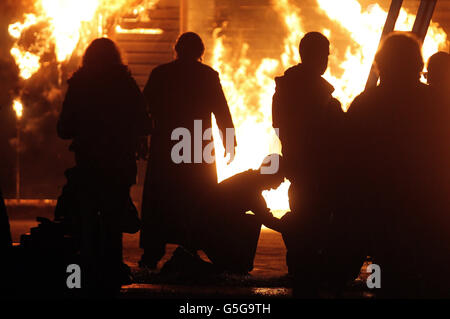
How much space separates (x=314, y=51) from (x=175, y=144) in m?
1.41

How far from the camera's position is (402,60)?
174 inches

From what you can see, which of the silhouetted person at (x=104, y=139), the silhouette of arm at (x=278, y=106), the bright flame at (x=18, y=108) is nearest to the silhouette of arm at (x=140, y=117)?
the silhouetted person at (x=104, y=139)

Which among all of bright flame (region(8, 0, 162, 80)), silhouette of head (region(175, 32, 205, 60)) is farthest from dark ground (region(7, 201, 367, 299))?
bright flame (region(8, 0, 162, 80))

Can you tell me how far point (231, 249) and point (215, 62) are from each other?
736 cm

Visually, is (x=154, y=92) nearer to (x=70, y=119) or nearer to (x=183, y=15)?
(x=70, y=119)

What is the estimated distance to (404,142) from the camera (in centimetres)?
429

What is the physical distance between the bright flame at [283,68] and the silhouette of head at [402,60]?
930 cm

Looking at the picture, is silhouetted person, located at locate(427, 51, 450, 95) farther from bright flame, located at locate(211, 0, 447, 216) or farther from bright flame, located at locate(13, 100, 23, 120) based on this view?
bright flame, located at locate(13, 100, 23, 120)

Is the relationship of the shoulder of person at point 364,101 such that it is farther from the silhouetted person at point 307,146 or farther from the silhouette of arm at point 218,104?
the silhouette of arm at point 218,104
